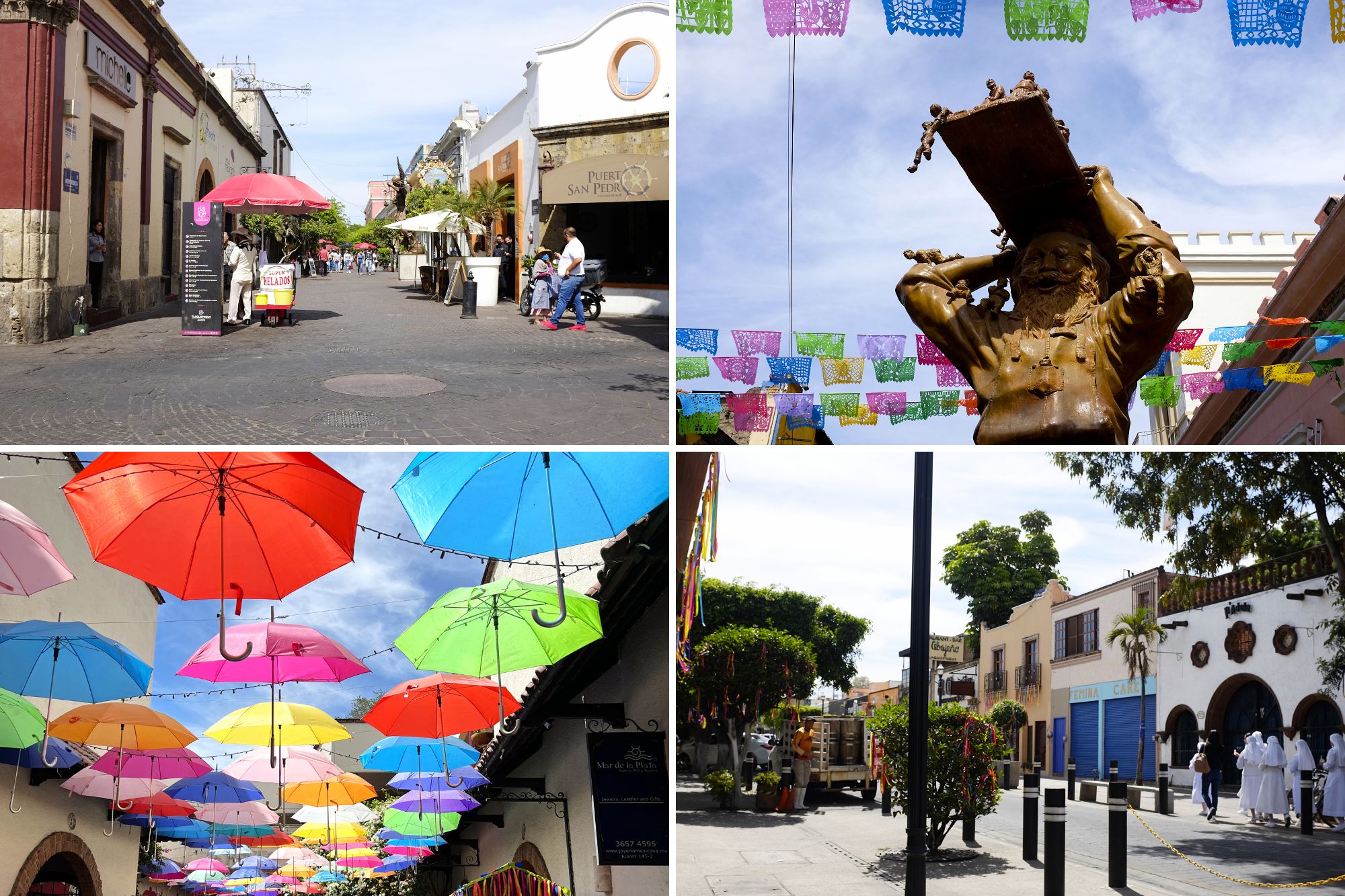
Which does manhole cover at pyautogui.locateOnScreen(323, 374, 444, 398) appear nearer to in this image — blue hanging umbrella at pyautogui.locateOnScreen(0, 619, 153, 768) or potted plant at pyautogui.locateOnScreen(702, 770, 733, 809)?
blue hanging umbrella at pyautogui.locateOnScreen(0, 619, 153, 768)

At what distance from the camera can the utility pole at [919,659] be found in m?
6.48

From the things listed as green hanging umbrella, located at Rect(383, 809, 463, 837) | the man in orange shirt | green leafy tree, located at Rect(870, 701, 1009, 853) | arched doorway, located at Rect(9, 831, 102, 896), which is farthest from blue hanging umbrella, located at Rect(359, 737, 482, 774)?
green leafy tree, located at Rect(870, 701, 1009, 853)

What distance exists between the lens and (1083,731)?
1195 centimetres

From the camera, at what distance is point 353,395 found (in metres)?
11.1

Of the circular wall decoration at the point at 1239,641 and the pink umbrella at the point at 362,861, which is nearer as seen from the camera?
the circular wall decoration at the point at 1239,641

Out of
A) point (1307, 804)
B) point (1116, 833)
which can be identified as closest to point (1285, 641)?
point (1307, 804)

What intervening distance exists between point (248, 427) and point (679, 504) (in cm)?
493

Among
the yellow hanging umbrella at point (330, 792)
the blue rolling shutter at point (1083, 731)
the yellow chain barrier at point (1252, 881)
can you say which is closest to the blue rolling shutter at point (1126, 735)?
the blue rolling shutter at point (1083, 731)

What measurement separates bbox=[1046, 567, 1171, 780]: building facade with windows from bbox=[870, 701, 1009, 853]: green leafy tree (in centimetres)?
63

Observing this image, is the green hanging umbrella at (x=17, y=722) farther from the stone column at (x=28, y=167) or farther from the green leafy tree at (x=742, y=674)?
the green leafy tree at (x=742, y=674)

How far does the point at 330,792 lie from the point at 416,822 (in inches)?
109

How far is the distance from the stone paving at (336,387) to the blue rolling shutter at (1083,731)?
17.2 ft

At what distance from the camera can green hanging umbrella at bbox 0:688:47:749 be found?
9.77 m

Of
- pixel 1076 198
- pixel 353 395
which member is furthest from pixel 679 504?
pixel 353 395
